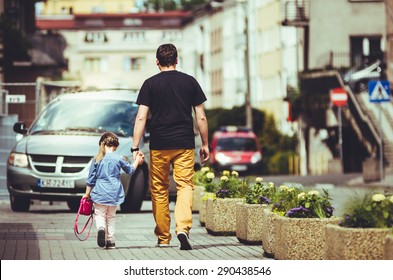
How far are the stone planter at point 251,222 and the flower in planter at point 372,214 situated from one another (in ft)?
13.0

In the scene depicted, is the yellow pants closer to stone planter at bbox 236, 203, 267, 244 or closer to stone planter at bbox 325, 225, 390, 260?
stone planter at bbox 236, 203, 267, 244

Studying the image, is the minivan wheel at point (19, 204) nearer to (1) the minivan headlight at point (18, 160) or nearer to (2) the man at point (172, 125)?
(1) the minivan headlight at point (18, 160)

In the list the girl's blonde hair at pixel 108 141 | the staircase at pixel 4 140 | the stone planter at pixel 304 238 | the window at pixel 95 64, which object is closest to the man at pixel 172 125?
the girl's blonde hair at pixel 108 141

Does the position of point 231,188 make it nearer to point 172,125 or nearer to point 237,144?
point 172,125

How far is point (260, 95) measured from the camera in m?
94.4

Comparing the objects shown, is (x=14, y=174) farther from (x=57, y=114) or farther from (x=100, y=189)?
(x=100, y=189)

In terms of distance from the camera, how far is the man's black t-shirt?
13938 millimetres

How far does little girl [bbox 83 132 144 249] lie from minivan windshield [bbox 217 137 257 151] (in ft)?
145

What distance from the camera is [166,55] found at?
13.9 m

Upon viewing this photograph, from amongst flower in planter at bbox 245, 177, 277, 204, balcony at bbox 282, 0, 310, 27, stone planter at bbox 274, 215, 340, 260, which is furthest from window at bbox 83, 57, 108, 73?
stone planter at bbox 274, 215, 340, 260

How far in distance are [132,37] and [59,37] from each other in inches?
3666

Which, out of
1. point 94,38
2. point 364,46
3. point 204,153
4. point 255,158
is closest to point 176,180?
point 204,153

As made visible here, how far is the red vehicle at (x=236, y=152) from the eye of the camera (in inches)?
2243
